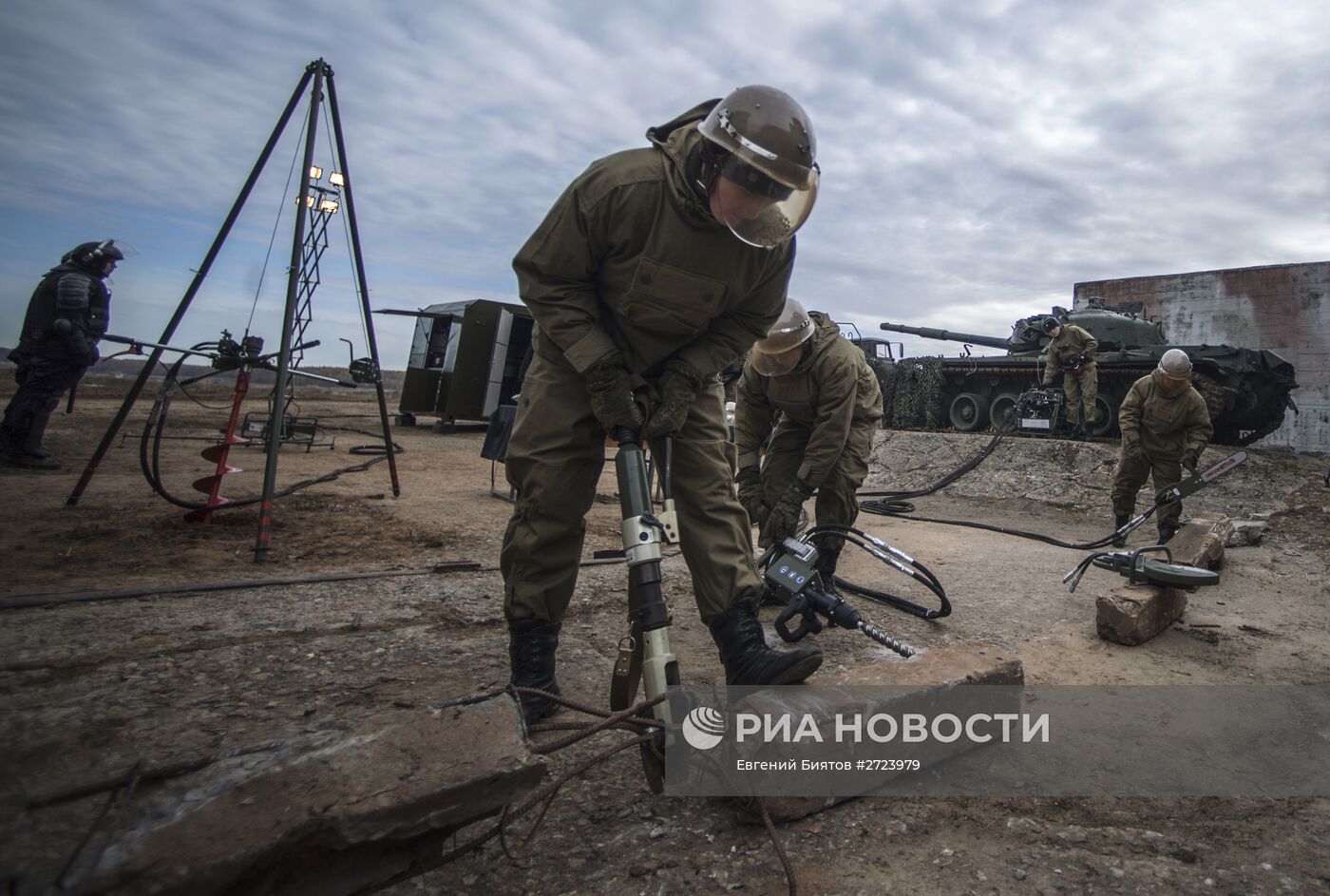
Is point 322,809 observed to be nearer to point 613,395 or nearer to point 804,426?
point 613,395

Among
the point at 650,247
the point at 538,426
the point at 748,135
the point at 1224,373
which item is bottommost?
the point at 538,426

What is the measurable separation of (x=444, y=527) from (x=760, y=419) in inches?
87.5

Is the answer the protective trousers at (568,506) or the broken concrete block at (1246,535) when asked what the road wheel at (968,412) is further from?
the protective trousers at (568,506)

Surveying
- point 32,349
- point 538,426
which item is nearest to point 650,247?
point 538,426

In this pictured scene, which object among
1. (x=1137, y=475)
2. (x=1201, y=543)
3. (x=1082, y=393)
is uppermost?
(x=1082, y=393)

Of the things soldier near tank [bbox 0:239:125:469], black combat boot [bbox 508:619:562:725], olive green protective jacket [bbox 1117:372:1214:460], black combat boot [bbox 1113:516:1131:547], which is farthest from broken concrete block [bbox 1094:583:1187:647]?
soldier near tank [bbox 0:239:125:469]

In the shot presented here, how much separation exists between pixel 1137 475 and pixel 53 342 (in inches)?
349

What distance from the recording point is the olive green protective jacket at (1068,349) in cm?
1116

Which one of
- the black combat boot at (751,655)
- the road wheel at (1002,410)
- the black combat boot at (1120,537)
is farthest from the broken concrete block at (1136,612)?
the road wheel at (1002,410)

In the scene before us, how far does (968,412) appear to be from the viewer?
14562mm

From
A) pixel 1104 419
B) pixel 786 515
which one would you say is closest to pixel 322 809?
pixel 786 515

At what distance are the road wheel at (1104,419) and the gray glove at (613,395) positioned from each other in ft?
37.9

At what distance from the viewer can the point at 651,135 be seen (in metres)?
2.13

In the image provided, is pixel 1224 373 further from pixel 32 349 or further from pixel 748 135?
pixel 32 349
